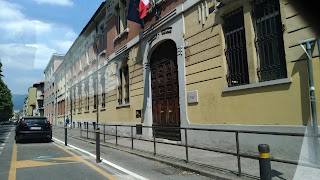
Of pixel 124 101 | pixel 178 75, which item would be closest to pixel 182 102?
pixel 178 75

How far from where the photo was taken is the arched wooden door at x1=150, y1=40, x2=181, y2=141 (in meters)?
14.0

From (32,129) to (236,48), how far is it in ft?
41.3

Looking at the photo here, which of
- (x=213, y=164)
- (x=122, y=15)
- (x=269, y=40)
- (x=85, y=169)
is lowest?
(x=85, y=169)

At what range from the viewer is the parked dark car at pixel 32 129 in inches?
683

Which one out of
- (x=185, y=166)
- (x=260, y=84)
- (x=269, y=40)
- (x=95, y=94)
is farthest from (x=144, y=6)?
(x=95, y=94)

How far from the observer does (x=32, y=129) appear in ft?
57.7

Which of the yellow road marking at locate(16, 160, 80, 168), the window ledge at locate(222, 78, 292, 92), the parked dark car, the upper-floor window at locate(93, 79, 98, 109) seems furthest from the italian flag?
the upper-floor window at locate(93, 79, 98, 109)

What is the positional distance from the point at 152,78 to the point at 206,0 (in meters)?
6.06

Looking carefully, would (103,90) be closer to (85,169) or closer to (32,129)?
(32,129)

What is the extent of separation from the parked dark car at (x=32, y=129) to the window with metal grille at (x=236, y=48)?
11814 mm

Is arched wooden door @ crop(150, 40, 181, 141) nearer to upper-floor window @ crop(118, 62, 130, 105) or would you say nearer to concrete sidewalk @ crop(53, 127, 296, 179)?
concrete sidewalk @ crop(53, 127, 296, 179)

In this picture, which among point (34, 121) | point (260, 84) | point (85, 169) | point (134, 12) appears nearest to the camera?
point (85, 169)

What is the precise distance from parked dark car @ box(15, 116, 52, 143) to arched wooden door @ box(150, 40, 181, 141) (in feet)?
21.5

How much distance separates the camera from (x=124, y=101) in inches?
791
